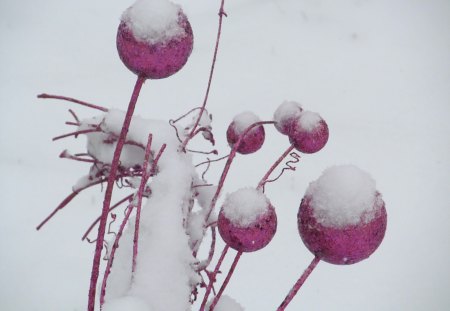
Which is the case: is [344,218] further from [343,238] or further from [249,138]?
[249,138]

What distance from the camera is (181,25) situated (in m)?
0.32

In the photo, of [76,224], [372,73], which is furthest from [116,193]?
[372,73]

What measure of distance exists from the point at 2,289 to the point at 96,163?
1.66 ft

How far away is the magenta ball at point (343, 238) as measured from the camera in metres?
0.27

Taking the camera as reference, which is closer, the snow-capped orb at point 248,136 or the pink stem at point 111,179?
the pink stem at point 111,179

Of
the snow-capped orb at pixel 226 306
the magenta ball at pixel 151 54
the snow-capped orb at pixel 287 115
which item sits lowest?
the snow-capped orb at pixel 226 306

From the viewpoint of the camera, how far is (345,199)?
0.28 m

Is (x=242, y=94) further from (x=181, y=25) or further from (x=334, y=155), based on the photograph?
(x=181, y=25)

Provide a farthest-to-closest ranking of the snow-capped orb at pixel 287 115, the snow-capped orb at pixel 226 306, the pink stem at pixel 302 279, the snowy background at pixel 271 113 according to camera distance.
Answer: the snowy background at pixel 271 113 → the snow-capped orb at pixel 287 115 → the snow-capped orb at pixel 226 306 → the pink stem at pixel 302 279

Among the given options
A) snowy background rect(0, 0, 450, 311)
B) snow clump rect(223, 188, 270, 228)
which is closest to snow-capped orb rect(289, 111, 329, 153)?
snow clump rect(223, 188, 270, 228)

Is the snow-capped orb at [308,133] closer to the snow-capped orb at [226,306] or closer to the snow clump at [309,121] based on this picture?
the snow clump at [309,121]

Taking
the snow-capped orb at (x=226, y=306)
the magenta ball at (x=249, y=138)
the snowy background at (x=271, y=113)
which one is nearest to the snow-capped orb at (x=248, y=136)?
the magenta ball at (x=249, y=138)

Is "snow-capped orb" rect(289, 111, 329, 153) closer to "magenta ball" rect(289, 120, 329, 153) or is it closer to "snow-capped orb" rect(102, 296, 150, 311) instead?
"magenta ball" rect(289, 120, 329, 153)

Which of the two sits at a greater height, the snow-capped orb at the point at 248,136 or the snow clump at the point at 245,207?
the snow-capped orb at the point at 248,136
